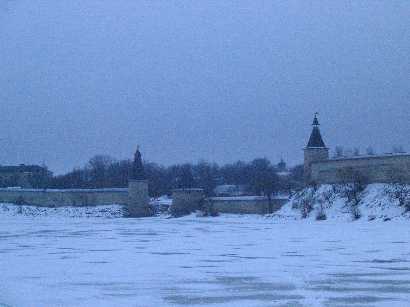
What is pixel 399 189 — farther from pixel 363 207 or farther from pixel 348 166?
pixel 348 166

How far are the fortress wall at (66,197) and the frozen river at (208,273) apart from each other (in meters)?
29.7

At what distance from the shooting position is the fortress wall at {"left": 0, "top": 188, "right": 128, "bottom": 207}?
157 ft

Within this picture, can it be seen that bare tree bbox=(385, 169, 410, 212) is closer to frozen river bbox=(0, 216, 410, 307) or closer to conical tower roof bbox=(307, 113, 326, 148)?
conical tower roof bbox=(307, 113, 326, 148)

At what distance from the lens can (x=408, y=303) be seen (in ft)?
26.9

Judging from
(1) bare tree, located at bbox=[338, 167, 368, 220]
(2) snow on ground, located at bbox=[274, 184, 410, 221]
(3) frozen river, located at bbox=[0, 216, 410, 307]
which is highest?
(1) bare tree, located at bbox=[338, 167, 368, 220]

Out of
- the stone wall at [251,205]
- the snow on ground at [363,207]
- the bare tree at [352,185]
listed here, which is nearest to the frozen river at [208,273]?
the snow on ground at [363,207]

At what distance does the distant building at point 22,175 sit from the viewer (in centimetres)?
7350

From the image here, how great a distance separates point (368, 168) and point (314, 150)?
4.69m

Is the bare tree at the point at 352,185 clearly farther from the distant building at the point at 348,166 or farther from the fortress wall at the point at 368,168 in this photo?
the fortress wall at the point at 368,168

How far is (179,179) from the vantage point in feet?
171

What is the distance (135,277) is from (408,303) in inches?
171

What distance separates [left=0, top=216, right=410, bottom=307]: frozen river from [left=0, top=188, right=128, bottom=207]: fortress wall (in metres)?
29.7

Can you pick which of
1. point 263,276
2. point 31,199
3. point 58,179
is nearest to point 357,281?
point 263,276

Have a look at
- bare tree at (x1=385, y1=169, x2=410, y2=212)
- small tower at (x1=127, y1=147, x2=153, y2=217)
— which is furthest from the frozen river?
small tower at (x1=127, y1=147, x2=153, y2=217)
